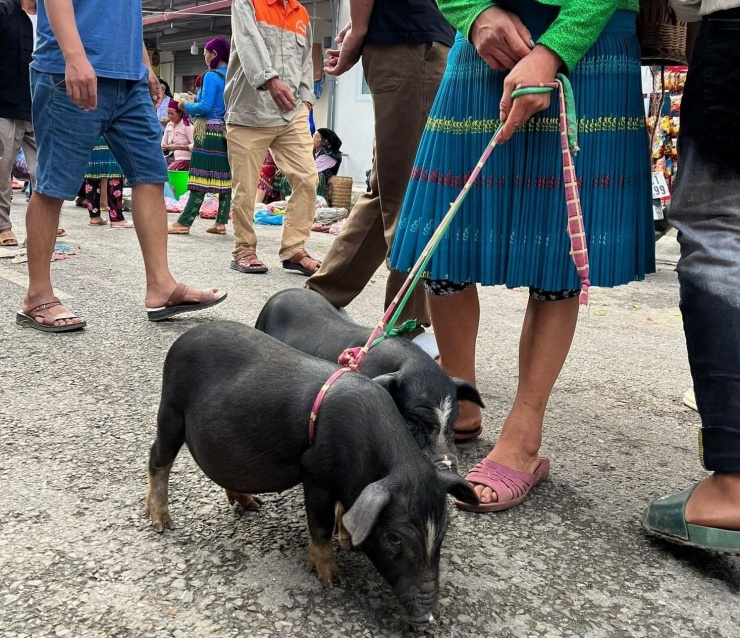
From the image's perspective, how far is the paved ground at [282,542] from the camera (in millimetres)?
1757

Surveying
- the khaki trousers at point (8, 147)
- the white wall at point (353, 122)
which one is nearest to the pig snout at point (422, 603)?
the khaki trousers at point (8, 147)

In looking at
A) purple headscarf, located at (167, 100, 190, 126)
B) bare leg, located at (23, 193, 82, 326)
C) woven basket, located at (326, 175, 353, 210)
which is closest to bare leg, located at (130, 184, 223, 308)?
bare leg, located at (23, 193, 82, 326)

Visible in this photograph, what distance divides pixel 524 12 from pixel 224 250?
575cm

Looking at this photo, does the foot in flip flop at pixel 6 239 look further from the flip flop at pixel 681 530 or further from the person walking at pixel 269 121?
the flip flop at pixel 681 530

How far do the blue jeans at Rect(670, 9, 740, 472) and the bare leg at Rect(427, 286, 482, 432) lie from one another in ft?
2.67

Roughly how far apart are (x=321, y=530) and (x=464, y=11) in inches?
61.9

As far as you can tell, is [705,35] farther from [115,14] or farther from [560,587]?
[115,14]

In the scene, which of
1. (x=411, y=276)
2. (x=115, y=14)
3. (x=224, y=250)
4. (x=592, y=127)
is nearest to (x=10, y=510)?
(x=411, y=276)

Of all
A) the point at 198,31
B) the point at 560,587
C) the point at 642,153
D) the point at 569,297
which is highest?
the point at 198,31

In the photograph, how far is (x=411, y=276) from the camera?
7.30 feet

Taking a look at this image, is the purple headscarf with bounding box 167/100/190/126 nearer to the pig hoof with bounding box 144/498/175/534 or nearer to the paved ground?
the paved ground

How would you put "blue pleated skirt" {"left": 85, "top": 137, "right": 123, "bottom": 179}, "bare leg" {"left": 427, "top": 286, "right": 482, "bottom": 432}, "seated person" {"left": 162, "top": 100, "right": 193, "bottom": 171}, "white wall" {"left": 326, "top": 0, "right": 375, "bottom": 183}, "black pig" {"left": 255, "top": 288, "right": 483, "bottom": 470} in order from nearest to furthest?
"black pig" {"left": 255, "top": 288, "right": 483, "bottom": 470} → "bare leg" {"left": 427, "top": 286, "right": 482, "bottom": 432} → "blue pleated skirt" {"left": 85, "top": 137, "right": 123, "bottom": 179} → "seated person" {"left": 162, "top": 100, "right": 193, "bottom": 171} → "white wall" {"left": 326, "top": 0, "right": 375, "bottom": 183}

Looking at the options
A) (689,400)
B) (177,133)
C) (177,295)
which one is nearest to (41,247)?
(177,295)

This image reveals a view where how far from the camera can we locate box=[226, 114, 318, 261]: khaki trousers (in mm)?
6453
